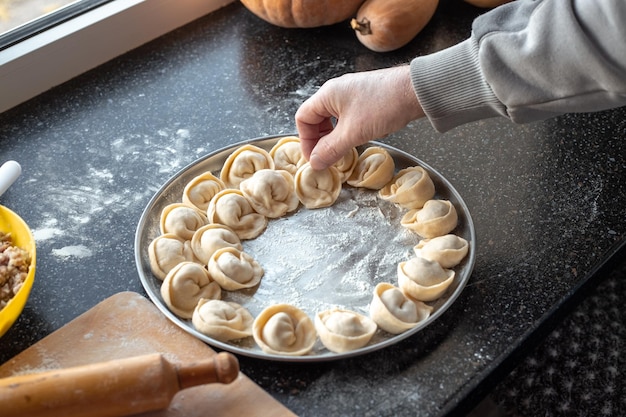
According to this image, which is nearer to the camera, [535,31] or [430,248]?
[535,31]

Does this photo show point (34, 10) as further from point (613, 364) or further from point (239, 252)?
point (613, 364)

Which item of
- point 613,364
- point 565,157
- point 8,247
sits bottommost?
point 613,364

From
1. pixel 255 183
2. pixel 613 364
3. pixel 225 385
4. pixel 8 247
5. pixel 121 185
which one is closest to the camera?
pixel 225 385

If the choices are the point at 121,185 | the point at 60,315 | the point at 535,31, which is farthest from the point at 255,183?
the point at 535,31

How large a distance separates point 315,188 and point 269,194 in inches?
3.6

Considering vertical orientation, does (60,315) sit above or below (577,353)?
above

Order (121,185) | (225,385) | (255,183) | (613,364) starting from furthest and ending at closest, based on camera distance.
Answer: (613,364), (121,185), (255,183), (225,385)

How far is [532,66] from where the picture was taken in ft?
3.39

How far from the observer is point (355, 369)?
3.38 ft

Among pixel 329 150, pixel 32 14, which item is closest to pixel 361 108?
pixel 329 150

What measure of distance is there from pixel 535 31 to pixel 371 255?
450 millimetres

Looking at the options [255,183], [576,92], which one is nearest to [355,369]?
[255,183]

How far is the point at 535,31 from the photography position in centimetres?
103

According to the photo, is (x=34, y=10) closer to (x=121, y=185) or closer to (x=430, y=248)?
(x=121, y=185)
